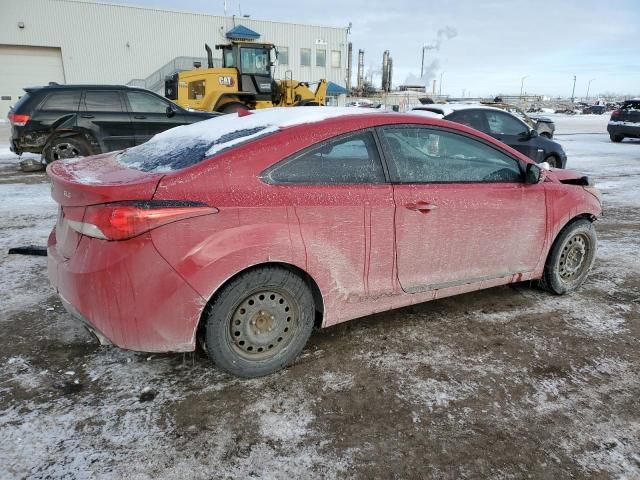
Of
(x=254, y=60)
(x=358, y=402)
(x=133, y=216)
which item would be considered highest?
(x=254, y=60)

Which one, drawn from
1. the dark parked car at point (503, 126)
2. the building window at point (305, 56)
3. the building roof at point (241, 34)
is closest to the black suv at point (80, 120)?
the dark parked car at point (503, 126)

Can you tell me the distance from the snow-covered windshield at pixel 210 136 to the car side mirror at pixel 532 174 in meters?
1.32

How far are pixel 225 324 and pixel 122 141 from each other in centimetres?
779

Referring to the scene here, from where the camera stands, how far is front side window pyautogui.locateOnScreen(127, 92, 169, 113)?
948cm

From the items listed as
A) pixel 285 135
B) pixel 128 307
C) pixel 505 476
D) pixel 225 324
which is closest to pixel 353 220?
pixel 285 135

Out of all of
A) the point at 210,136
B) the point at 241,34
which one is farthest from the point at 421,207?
the point at 241,34

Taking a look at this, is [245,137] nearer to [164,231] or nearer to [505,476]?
[164,231]

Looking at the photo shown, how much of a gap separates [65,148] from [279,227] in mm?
7903

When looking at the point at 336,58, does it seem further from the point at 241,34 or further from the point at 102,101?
the point at 102,101

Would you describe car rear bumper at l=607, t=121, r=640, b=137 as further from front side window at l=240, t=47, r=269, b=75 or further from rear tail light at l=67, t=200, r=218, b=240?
rear tail light at l=67, t=200, r=218, b=240

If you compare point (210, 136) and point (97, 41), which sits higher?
point (97, 41)

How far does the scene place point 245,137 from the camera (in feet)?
9.23

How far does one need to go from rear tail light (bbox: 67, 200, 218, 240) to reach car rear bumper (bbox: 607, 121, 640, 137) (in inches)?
777

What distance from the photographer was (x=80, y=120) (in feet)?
29.3
